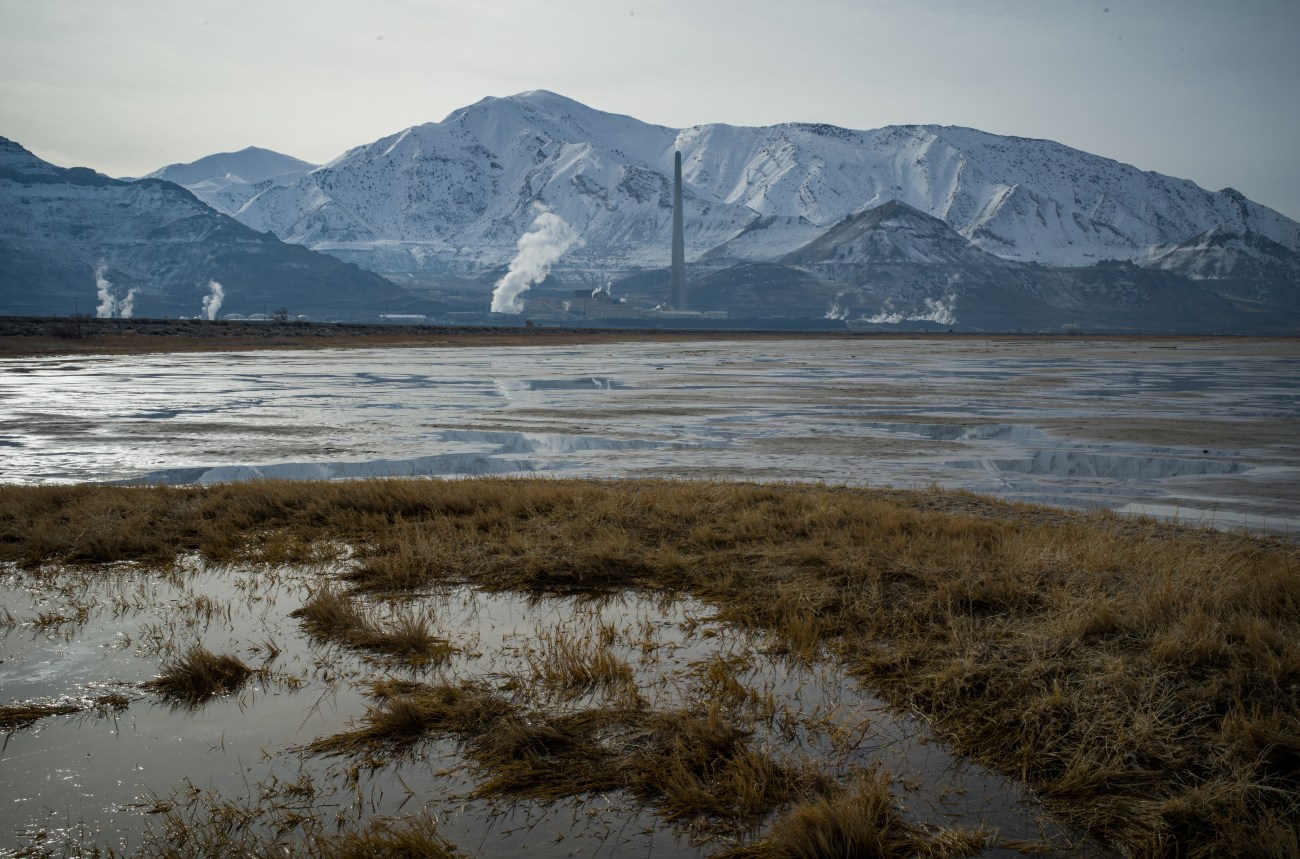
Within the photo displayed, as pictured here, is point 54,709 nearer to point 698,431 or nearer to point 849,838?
point 849,838

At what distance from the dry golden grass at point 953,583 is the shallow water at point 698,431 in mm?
3783

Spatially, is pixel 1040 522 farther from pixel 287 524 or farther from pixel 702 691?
pixel 287 524

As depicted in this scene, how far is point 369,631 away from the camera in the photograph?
8961mm

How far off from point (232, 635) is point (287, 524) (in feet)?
16.3

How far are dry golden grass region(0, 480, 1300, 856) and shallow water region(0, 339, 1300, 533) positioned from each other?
12.4 feet

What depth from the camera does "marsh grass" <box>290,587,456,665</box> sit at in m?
8.62

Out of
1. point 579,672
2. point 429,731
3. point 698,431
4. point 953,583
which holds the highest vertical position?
point 953,583

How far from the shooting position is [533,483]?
16141 millimetres

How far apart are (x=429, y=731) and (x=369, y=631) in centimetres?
224

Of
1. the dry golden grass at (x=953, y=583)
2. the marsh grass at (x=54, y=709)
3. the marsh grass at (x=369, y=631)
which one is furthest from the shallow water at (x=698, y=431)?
the marsh grass at (x=54, y=709)

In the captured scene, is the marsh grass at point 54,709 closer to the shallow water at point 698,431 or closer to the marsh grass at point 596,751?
the marsh grass at point 596,751

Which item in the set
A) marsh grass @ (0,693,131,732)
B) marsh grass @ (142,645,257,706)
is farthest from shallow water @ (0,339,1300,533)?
marsh grass @ (0,693,131,732)

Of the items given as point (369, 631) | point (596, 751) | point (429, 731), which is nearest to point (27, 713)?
point (369, 631)

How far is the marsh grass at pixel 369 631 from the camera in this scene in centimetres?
862
